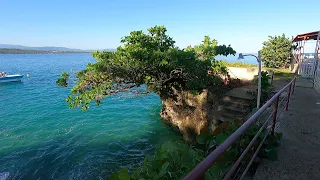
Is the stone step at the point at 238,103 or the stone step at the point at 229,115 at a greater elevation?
the stone step at the point at 238,103

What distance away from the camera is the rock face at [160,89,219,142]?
1103 centimetres

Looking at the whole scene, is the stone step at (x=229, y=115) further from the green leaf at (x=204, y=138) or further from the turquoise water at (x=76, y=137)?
the green leaf at (x=204, y=138)

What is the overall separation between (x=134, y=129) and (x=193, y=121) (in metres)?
4.28

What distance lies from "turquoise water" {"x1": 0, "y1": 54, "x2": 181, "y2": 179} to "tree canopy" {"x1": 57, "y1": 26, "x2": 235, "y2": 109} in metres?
1.57

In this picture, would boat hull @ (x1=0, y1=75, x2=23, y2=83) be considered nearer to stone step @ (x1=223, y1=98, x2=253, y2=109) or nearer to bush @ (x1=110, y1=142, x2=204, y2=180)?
stone step @ (x1=223, y1=98, x2=253, y2=109)

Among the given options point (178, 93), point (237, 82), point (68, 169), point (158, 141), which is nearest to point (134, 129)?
point (158, 141)

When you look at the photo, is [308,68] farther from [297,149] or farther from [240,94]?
[297,149]

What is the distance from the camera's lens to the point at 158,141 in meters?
11.8

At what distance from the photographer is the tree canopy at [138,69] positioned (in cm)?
941

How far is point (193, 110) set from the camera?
11.5m

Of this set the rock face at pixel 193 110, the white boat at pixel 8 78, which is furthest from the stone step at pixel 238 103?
the white boat at pixel 8 78

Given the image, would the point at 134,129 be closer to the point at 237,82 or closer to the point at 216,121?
the point at 216,121

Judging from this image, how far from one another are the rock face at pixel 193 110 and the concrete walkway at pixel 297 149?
4.58 meters

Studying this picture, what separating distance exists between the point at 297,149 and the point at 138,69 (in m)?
7.14
